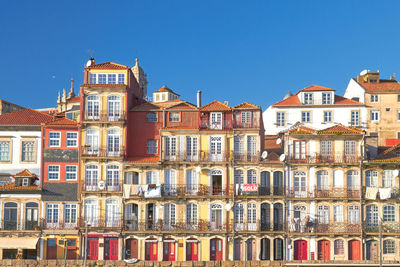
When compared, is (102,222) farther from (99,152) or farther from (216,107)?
(216,107)

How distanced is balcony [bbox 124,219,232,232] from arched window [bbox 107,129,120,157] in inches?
298

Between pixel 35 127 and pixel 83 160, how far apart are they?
6.86 metres

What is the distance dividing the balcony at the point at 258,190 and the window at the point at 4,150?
80.2 ft

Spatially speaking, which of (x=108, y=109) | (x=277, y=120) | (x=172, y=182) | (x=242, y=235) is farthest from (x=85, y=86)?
(x=277, y=120)

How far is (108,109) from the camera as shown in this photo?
73.4 meters

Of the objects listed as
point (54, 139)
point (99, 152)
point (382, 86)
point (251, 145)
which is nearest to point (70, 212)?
point (99, 152)

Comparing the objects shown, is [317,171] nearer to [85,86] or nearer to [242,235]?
[242,235]

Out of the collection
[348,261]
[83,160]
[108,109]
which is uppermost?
[108,109]

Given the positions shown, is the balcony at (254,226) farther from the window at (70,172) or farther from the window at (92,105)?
the window at (92,105)

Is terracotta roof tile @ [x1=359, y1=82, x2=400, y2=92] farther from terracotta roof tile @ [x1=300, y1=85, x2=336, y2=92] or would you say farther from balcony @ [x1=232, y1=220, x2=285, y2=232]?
balcony @ [x1=232, y1=220, x2=285, y2=232]

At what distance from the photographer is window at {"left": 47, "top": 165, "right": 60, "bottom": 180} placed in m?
72.0

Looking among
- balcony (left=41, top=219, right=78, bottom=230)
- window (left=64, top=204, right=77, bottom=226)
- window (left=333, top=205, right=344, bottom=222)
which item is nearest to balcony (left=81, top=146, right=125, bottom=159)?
window (left=64, top=204, right=77, bottom=226)

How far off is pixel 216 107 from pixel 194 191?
30.2 feet

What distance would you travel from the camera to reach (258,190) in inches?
2798
